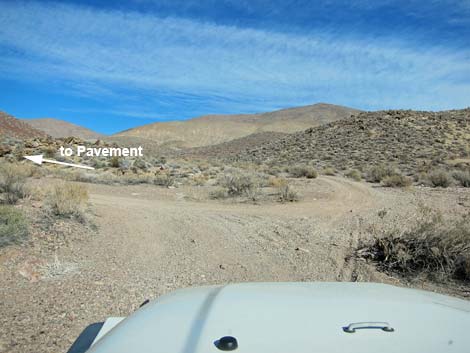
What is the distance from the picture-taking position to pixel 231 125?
15112 centimetres

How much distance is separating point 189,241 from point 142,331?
686 cm

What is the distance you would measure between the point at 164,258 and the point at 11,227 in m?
2.59

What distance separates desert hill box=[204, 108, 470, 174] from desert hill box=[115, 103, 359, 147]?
75296 mm

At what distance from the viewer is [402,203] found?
45.7 ft

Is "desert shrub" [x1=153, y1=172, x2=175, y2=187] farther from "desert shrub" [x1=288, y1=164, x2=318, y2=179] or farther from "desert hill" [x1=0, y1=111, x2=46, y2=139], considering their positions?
"desert hill" [x1=0, y1=111, x2=46, y2=139]

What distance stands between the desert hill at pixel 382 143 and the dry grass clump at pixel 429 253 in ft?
78.0

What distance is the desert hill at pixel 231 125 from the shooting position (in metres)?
137

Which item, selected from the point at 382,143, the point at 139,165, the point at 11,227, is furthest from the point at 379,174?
the point at 382,143

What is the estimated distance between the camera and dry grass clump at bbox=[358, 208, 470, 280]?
22.2 feet

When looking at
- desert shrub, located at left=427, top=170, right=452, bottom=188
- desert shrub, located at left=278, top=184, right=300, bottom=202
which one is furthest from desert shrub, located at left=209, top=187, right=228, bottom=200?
desert shrub, located at left=427, top=170, right=452, bottom=188

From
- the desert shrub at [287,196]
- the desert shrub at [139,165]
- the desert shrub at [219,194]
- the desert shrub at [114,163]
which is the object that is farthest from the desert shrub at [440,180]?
the desert shrub at [114,163]

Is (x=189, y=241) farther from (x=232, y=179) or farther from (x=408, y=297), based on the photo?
(x=232, y=179)

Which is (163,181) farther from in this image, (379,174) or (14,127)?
(14,127)

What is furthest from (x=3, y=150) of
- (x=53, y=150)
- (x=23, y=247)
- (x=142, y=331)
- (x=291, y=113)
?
(x=291, y=113)
